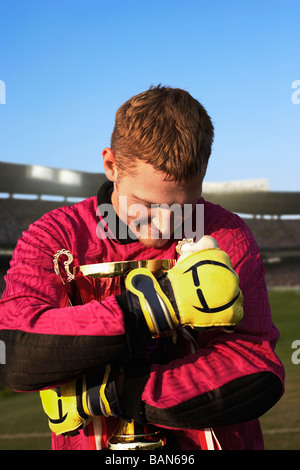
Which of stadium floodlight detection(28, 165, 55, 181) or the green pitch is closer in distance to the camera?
the green pitch

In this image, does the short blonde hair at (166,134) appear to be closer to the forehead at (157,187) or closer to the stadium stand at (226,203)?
the forehead at (157,187)

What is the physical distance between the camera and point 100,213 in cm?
154

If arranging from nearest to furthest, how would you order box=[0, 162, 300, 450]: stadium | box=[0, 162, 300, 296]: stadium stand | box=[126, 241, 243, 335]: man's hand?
box=[126, 241, 243, 335]: man's hand
box=[0, 162, 300, 450]: stadium
box=[0, 162, 300, 296]: stadium stand

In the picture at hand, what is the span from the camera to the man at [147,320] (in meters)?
1.19

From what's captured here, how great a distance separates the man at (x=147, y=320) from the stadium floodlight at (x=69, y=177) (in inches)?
989

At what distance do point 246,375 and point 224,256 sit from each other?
31 centimetres

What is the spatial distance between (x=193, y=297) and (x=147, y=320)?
0.11 meters

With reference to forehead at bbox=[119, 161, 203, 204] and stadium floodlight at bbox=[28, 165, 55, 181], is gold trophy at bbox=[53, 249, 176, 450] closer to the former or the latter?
forehead at bbox=[119, 161, 203, 204]

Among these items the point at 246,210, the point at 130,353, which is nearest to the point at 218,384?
the point at 130,353

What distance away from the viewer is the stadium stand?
23750 mm

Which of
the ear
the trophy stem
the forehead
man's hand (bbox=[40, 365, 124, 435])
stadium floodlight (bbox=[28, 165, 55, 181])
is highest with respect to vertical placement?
stadium floodlight (bbox=[28, 165, 55, 181])

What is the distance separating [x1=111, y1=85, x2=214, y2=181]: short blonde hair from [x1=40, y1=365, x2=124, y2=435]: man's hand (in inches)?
20.9

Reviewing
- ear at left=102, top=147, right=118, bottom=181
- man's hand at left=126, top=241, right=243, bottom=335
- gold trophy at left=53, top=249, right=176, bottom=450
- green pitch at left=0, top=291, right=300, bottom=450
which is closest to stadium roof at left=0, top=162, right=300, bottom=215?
green pitch at left=0, top=291, right=300, bottom=450
